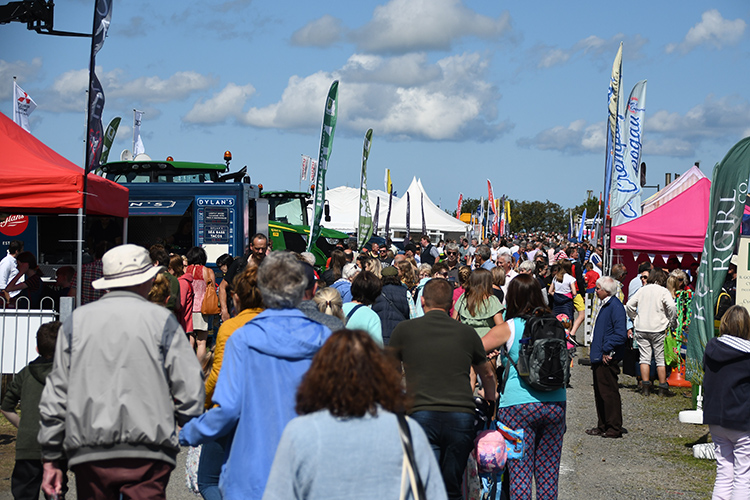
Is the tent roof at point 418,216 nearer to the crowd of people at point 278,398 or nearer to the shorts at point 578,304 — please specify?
the shorts at point 578,304

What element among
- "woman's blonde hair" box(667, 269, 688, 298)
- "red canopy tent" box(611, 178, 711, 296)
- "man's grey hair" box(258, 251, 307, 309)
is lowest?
"woman's blonde hair" box(667, 269, 688, 298)

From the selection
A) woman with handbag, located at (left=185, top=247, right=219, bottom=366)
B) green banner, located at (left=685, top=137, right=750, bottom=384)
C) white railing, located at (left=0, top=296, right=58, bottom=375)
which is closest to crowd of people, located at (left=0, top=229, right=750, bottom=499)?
green banner, located at (left=685, top=137, right=750, bottom=384)

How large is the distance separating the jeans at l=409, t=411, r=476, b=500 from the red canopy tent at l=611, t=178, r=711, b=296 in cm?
1116

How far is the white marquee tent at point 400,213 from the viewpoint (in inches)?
1431

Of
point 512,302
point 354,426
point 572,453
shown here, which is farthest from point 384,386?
point 572,453

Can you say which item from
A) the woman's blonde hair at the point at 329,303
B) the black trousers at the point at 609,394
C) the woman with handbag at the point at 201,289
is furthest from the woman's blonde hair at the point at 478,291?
the woman with handbag at the point at 201,289

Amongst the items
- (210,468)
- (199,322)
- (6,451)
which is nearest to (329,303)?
(210,468)

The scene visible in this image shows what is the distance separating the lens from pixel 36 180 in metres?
8.10

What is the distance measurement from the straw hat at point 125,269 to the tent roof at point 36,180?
4745 mm

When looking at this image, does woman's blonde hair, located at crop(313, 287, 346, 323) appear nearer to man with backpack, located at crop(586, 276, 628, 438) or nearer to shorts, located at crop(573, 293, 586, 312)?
man with backpack, located at crop(586, 276, 628, 438)

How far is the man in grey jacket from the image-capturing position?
3.34 metres

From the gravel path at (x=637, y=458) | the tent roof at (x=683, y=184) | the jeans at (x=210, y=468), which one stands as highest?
the tent roof at (x=683, y=184)

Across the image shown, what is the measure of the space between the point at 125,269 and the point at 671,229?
1337 cm

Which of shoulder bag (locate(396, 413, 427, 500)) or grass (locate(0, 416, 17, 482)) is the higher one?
shoulder bag (locate(396, 413, 427, 500))
